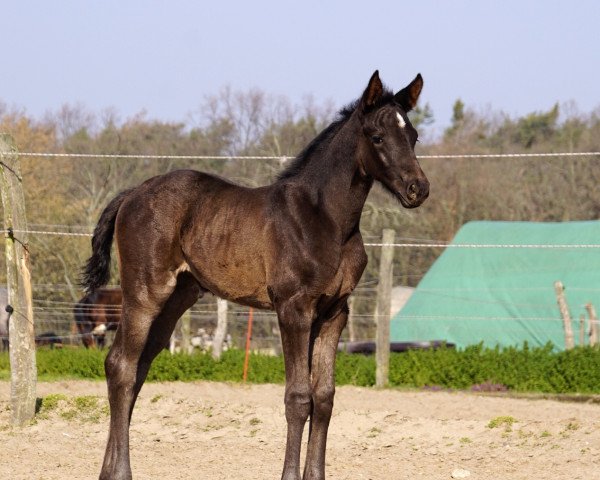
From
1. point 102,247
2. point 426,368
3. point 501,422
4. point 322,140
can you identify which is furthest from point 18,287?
point 426,368

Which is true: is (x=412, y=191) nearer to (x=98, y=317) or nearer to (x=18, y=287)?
(x=18, y=287)

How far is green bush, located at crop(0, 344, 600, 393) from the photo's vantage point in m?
12.0

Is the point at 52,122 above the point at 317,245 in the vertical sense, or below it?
above

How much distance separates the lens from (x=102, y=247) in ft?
21.8

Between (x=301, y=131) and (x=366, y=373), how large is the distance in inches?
656

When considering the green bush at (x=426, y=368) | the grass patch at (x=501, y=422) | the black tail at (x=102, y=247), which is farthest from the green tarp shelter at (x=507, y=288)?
the black tail at (x=102, y=247)

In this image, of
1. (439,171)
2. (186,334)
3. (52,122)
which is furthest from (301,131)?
(186,334)

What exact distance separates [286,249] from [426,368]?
24.9 feet

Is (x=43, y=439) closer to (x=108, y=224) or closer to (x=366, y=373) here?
(x=108, y=224)

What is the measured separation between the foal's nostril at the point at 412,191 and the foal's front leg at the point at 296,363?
2.76 feet

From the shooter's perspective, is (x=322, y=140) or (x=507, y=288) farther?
(x=507, y=288)

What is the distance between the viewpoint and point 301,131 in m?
28.6

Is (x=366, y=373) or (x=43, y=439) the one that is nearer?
(x=43, y=439)

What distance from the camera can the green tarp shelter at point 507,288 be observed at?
17.2 meters
